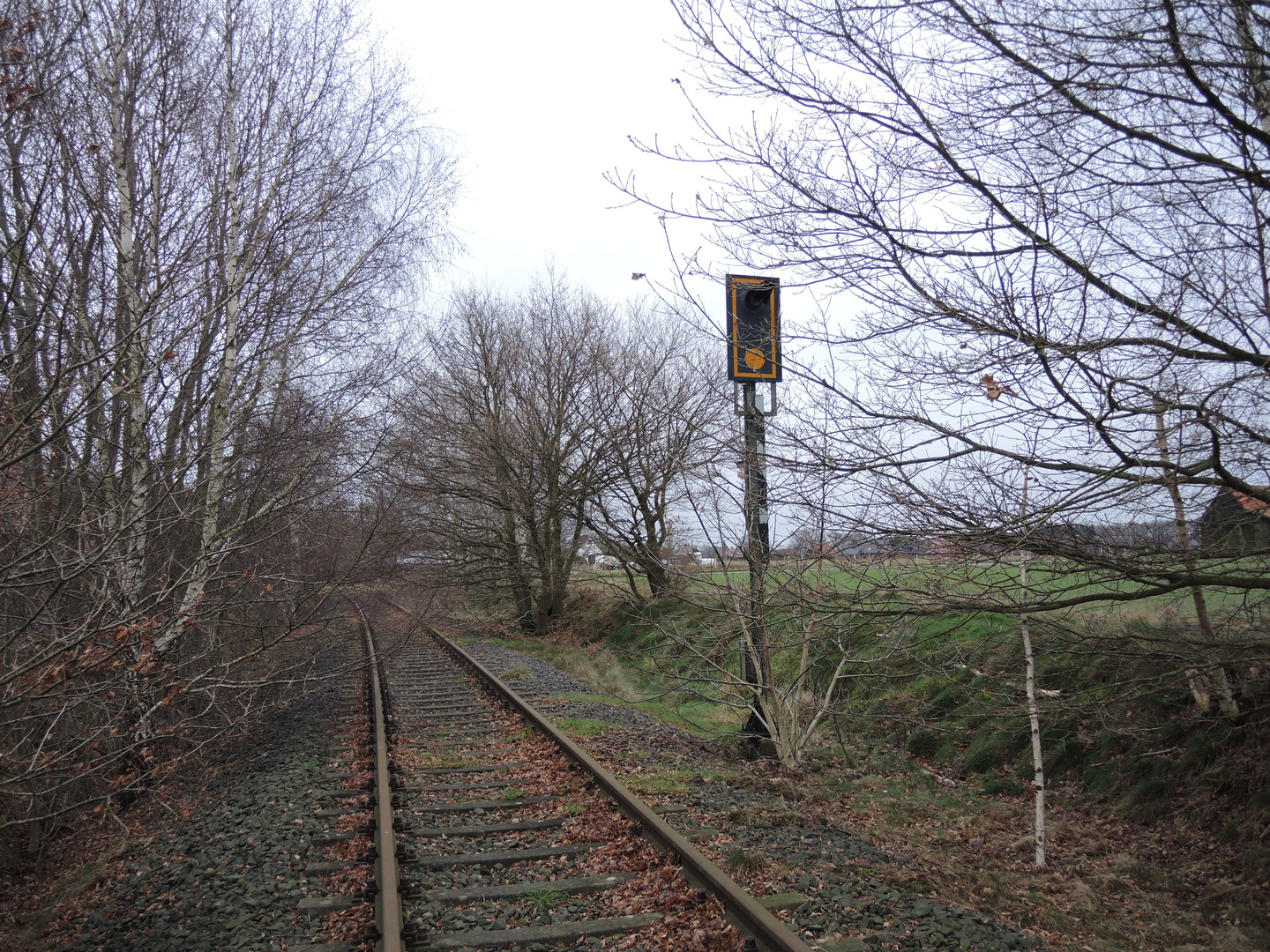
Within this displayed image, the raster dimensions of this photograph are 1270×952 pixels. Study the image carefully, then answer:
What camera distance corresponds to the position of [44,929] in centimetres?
478

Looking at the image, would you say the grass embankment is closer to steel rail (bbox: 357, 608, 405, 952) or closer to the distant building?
the distant building

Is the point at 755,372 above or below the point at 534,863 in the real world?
above

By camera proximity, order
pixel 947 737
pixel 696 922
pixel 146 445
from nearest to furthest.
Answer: pixel 696 922
pixel 146 445
pixel 947 737

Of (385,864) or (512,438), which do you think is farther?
(512,438)

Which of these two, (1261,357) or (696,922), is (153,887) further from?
(1261,357)

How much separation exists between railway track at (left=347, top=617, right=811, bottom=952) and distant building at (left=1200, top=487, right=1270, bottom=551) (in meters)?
2.99

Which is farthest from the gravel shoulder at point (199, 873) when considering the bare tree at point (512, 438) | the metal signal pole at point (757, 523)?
the bare tree at point (512, 438)

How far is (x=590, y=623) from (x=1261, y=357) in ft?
64.5

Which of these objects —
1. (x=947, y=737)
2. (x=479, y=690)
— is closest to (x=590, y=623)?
(x=479, y=690)

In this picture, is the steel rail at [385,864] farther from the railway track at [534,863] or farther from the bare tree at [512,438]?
the bare tree at [512,438]

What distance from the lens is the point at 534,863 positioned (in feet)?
16.6

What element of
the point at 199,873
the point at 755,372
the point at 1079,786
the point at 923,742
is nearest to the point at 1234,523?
the point at 755,372

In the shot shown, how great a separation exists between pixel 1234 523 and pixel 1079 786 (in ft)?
15.0

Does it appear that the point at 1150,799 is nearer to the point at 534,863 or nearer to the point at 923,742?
the point at 923,742
